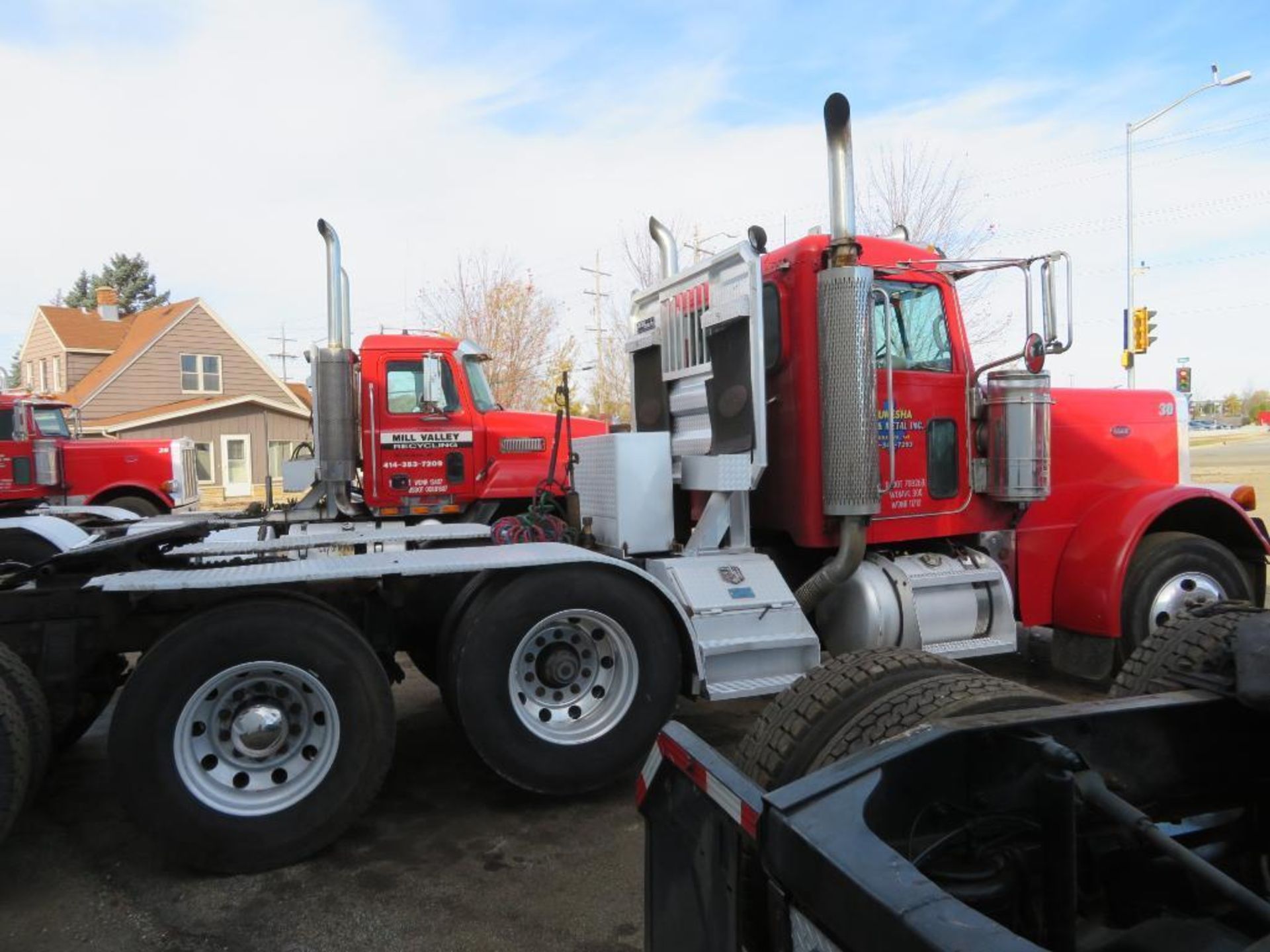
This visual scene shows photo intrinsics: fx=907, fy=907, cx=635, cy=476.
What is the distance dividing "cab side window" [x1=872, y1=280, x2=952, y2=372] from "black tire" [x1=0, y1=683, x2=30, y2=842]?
443 centimetres

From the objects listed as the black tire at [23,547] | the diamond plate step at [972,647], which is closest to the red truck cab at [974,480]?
the diamond plate step at [972,647]

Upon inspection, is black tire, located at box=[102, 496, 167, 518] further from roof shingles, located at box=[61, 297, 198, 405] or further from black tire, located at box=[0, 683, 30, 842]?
roof shingles, located at box=[61, 297, 198, 405]

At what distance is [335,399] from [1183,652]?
7892 mm

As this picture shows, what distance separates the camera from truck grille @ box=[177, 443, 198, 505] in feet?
51.0

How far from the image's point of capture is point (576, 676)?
448 centimetres

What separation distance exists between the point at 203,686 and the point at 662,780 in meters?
2.48

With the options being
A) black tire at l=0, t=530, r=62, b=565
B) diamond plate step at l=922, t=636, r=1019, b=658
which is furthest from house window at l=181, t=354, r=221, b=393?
diamond plate step at l=922, t=636, r=1019, b=658

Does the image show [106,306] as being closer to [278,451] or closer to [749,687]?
[278,451]

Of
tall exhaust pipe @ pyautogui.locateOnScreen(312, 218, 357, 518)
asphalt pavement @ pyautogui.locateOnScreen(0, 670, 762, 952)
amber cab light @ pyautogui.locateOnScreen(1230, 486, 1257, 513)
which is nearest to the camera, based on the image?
asphalt pavement @ pyautogui.locateOnScreen(0, 670, 762, 952)

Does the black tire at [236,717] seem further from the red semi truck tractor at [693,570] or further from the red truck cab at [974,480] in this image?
the red truck cab at [974,480]

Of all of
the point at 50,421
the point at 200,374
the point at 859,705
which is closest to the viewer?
the point at 859,705

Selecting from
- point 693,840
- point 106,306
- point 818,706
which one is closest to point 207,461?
point 106,306

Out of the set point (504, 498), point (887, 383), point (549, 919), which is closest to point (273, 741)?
point (549, 919)

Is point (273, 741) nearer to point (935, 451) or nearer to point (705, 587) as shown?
point (705, 587)
